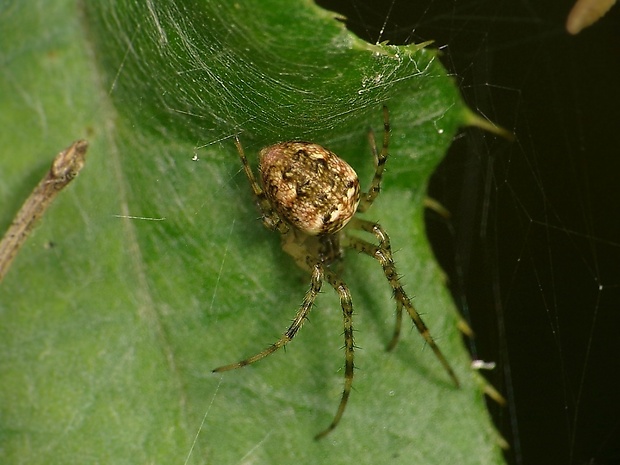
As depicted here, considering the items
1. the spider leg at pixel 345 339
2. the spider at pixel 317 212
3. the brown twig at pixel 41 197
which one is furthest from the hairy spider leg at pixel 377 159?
the brown twig at pixel 41 197

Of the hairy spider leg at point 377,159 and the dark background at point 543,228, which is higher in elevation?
the hairy spider leg at point 377,159

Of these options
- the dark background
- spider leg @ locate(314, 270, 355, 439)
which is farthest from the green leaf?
the dark background

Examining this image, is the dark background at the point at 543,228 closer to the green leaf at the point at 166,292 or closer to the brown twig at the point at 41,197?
the green leaf at the point at 166,292

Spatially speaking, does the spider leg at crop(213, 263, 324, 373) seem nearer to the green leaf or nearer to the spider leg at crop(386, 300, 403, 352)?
the green leaf

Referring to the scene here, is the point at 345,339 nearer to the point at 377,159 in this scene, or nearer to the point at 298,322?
the point at 298,322

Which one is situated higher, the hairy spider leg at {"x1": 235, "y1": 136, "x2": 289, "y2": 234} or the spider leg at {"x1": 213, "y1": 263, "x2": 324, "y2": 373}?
the hairy spider leg at {"x1": 235, "y1": 136, "x2": 289, "y2": 234}

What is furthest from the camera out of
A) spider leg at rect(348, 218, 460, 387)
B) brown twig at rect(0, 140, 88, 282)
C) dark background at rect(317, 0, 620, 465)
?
dark background at rect(317, 0, 620, 465)

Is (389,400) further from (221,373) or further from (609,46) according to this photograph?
(609,46)

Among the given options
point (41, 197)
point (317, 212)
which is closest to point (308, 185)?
point (317, 212)
